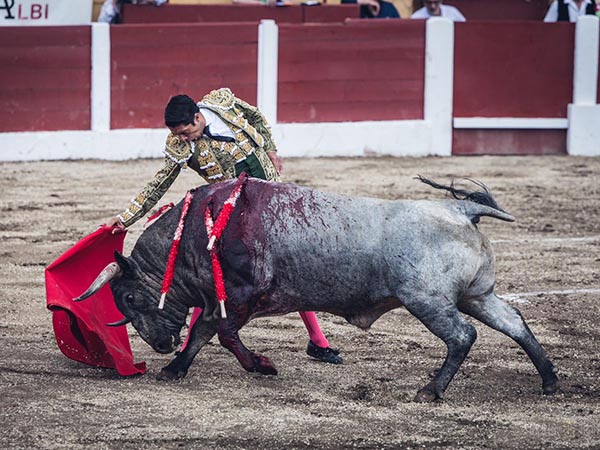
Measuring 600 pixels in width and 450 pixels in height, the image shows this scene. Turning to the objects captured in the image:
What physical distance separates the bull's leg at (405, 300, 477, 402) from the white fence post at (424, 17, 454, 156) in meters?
6.33

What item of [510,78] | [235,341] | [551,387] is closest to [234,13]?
[510,78]

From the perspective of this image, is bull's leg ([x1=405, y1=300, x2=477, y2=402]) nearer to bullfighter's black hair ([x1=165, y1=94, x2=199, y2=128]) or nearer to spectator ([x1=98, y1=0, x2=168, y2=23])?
bullfighter's black hair ([x1=165, y1=94, x2=199, y2=128])

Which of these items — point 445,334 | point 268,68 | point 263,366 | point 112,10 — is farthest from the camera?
point 112,10

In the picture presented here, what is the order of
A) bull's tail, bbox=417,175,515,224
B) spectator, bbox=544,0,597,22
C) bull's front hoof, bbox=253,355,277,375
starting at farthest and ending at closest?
spectator, bbox=544,0,597,22 → bull's front hoof, bbox=253,355,277,375 → bull's tail, bbox=417,175,515,224

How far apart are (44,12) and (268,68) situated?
1.75 m

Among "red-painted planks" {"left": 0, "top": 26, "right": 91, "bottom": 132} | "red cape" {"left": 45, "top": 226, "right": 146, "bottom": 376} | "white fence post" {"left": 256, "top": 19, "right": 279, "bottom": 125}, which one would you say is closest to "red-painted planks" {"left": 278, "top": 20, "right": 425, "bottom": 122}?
"white fence post" {"left": 256, "top": 19, "right": 279, "bottom": 125}

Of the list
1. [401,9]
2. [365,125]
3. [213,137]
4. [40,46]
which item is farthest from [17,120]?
[213,137]

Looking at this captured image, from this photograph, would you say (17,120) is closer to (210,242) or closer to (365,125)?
(365,125)

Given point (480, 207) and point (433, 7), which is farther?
point (433, 7)

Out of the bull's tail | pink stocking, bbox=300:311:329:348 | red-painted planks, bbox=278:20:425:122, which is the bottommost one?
pink stocking, bbox=300:311:329:348

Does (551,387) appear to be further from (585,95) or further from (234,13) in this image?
(234,13)

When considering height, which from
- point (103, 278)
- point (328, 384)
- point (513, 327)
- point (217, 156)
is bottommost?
point (328, 384)

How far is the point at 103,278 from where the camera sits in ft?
16.3

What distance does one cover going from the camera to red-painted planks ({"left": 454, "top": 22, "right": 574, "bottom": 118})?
11.1m
